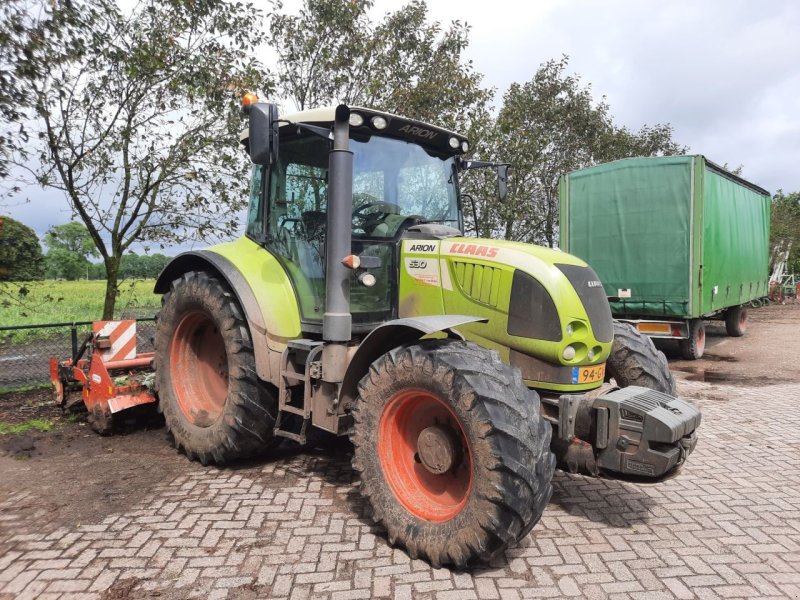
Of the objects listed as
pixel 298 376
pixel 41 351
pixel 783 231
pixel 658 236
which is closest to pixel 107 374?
pixel 298 376

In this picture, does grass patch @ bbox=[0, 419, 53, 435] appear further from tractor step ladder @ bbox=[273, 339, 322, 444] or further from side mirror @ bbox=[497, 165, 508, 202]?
side mirror @ bbox=[497, 165, 508, 202]

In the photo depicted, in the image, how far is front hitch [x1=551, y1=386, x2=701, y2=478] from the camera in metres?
2.90

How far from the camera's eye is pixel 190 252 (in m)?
4.79

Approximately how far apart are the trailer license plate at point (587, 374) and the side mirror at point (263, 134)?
2225 mm

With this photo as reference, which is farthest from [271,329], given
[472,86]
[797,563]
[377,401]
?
[472,86]

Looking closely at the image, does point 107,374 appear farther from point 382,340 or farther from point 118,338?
point 382,340

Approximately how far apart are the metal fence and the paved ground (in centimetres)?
266

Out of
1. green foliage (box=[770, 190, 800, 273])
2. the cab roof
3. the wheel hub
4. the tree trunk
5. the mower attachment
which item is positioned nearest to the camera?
the wheel hub

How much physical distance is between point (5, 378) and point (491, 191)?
8265 mm

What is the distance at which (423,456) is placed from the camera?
3193mm

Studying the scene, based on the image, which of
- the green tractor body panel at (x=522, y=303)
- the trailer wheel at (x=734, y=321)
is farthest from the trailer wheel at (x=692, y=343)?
the green tractor body panel at (x=522, y=303)

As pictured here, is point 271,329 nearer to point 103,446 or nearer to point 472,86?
point 103,446

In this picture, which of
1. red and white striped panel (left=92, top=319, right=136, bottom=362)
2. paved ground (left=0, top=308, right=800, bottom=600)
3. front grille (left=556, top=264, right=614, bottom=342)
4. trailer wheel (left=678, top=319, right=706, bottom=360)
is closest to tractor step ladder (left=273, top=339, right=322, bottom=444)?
paved ground (left=0, top=308, right=800, bottom=600)

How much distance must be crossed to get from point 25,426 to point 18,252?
2.01 meters
